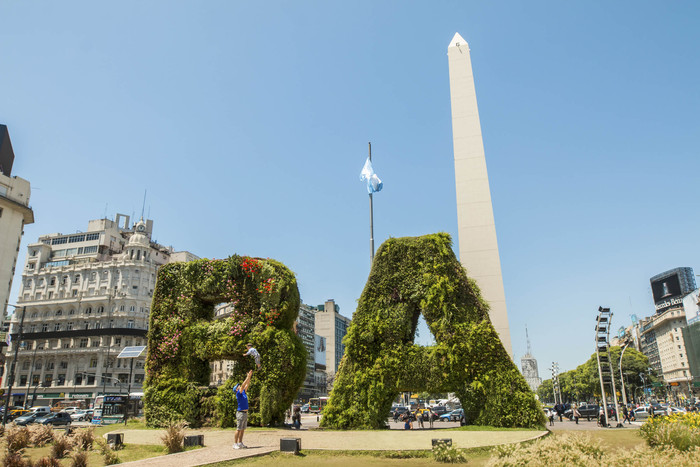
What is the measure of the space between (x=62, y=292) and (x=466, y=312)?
76.8 metres

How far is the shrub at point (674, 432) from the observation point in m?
11.1

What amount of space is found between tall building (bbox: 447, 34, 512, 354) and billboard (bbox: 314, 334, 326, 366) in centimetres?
9603

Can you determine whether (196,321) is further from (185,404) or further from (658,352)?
(658,352)

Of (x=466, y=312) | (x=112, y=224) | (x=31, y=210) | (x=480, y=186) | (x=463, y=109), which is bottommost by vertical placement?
(x=466, y=312)

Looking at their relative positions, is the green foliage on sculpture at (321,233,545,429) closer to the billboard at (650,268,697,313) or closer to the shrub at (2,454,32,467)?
the shrub at (2,454,32,467)

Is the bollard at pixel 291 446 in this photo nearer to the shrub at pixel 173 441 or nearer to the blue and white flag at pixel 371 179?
the shrub at pixel 173 441

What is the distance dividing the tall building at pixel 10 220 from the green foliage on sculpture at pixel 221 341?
49.7m

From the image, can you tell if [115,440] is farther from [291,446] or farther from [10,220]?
[10,220]

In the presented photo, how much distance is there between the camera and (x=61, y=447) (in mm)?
12438

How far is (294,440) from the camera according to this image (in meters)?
12.2

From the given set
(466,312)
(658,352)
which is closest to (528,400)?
(466,312)

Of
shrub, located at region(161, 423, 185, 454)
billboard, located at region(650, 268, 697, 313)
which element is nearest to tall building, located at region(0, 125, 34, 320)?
shrub, located at region(161, 423, 185, 454)

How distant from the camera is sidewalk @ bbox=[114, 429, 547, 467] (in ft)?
36.6

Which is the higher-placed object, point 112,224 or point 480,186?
point 112,224
